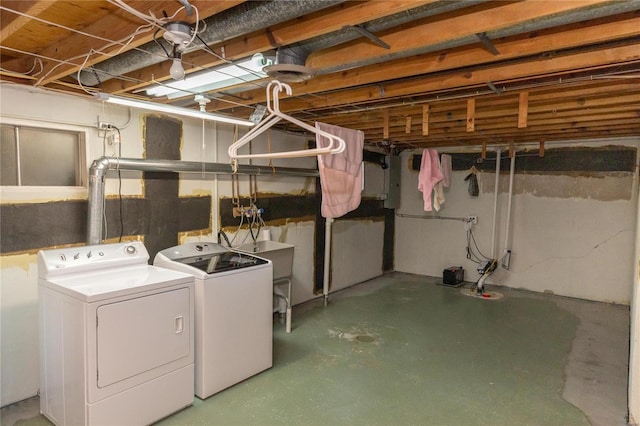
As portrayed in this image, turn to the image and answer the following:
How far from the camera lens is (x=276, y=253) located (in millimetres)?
4188

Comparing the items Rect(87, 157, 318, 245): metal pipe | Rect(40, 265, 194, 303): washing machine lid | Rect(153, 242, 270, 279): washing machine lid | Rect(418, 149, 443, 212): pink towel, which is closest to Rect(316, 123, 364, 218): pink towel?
Rect(153, 242, 270, 279): washing machine lid

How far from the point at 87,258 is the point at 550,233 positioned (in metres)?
6.15

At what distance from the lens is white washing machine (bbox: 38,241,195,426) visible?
2.30 metres

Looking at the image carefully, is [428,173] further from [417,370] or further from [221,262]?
[221,262]

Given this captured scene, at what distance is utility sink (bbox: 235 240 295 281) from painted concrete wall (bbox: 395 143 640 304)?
3594mm

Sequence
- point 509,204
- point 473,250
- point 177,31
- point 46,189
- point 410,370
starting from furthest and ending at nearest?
point 473,250, point 509,204, point 410,370, point 46,189, point 177,31

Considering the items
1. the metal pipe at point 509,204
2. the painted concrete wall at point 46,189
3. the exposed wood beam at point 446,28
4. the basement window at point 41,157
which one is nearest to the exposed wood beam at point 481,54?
Answer: the exposed wood beam at point 446,28

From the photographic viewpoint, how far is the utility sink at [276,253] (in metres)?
4.15

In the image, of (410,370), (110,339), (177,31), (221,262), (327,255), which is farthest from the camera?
(327,255)

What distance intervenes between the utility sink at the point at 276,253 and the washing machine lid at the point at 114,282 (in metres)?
1.31

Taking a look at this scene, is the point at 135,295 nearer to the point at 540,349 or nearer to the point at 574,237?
the point at 540,349

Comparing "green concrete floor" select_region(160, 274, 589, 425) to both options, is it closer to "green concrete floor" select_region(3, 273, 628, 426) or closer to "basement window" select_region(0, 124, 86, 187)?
"green concrete floor" select_region(3, 273, 628, 426)

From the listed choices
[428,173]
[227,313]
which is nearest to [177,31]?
[227,313]

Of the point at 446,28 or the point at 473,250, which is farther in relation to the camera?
the point at 473,250
